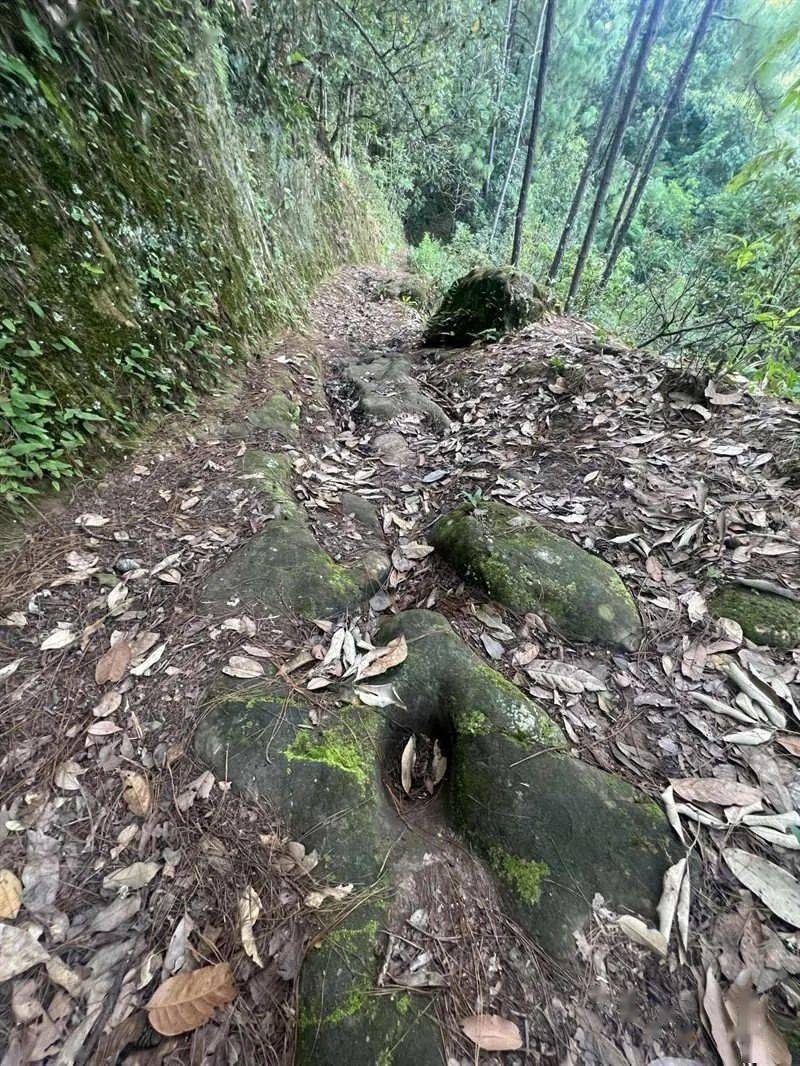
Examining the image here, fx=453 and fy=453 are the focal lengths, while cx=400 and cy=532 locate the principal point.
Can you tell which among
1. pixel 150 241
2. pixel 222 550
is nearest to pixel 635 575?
pixel 222 550

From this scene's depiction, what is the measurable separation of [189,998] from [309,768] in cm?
61

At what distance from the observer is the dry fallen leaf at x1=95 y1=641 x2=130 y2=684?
183 centimetres

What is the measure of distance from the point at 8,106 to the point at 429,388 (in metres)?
3.38

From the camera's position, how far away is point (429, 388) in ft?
15.4

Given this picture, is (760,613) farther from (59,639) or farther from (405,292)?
(405,292)

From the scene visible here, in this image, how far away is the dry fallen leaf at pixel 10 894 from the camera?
1285 mm

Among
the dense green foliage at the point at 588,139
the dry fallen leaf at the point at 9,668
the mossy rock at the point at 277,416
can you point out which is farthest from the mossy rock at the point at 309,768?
the dense green foliage at the point at 588,139

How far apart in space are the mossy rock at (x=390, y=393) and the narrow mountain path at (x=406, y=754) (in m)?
1.34

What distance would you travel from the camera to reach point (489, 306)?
5289mm

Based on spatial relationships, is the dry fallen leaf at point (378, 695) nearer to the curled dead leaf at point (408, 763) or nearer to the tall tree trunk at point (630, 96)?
the curled dead leaf at point (408, 763)

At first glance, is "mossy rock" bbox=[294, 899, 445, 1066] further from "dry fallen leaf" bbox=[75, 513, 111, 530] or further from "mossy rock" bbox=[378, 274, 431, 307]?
"mossy rock" bbox=[378, 274, 431, 307]

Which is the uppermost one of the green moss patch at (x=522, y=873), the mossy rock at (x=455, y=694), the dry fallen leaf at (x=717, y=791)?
the mossy rock at (x=455, y=694)

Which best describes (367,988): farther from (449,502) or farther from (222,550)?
(449,502)

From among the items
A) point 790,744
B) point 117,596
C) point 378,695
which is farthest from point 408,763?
point 117,596
